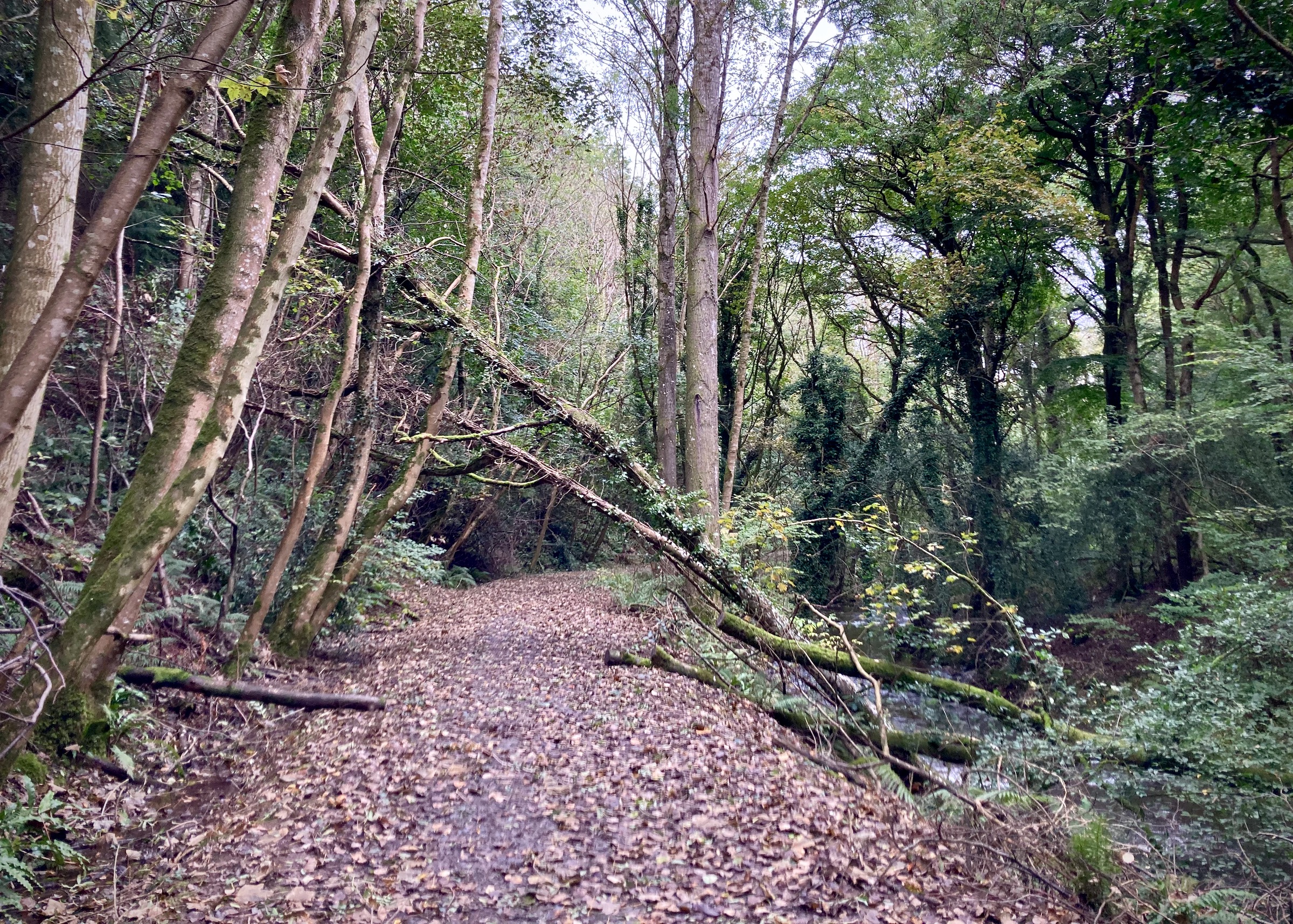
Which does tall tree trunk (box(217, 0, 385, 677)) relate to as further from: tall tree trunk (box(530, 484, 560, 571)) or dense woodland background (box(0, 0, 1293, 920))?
tall tree trunk (box(530, 484, 560, 571))

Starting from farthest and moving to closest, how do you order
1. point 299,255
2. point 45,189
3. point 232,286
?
point 299,255 → point 232,286 → point 45,189

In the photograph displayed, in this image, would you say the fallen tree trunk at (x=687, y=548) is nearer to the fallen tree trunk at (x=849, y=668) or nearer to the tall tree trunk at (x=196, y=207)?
the fallen tree trunk at (x=849, y=668)

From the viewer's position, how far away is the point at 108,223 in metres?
4.16

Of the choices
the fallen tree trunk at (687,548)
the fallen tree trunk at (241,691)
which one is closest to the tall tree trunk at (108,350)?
the fallen tree trunk at (241,691)

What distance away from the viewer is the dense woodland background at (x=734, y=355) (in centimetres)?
620

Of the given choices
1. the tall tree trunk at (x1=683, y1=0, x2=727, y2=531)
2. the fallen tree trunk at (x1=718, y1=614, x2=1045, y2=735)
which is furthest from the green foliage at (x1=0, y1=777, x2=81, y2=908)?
the tall tree trunk at (x1=683, y1=0, x2=727, y2=531)

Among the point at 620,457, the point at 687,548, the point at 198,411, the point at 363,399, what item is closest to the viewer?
the point at 198,411

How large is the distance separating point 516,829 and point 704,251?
948 centimetres

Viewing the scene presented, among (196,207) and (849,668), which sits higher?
(196,207)

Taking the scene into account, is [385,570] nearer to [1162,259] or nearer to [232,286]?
[232,286]

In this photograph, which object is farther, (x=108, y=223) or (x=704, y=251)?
(x=704, y=251)

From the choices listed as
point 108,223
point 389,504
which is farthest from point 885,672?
point 108,223

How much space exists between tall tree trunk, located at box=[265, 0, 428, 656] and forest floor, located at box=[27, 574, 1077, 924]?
164 cm

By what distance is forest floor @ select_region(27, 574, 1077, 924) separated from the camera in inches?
148
